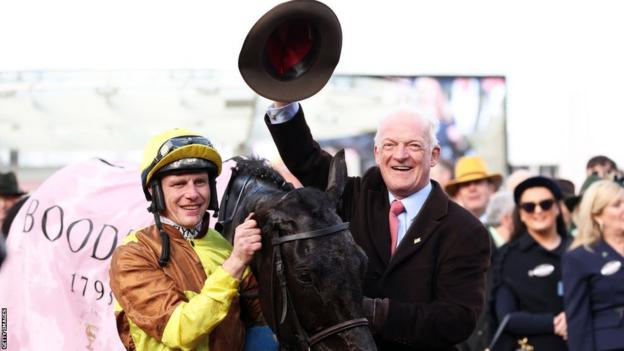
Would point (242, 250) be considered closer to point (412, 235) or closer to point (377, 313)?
point (377, 313)

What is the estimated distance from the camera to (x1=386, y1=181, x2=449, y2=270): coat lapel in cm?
519

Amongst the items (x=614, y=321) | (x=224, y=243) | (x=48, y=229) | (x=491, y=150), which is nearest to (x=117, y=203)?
(x=48, y=229)

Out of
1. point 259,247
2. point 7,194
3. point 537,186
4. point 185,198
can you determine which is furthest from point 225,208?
point 7,194

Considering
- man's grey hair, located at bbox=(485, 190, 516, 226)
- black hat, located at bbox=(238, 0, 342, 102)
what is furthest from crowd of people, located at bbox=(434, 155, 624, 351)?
black hat, located at bbox=(238, 0, 342, 102)

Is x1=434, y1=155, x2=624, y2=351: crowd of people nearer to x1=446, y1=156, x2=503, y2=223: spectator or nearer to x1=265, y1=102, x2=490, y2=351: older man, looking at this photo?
x1=446, y1=156, x2=503, y2=223: spectator

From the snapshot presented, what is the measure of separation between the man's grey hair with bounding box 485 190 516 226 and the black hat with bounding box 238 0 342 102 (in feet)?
18.4

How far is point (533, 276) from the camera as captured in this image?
8914 millimetres

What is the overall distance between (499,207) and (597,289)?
2451 mm

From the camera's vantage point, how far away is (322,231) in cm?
445

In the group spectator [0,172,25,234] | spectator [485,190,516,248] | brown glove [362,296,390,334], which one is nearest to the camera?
brown glove [362,296,390,334]

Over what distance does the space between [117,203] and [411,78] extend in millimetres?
18212

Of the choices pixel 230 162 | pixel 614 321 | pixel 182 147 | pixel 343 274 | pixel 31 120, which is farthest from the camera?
pixel 31 120

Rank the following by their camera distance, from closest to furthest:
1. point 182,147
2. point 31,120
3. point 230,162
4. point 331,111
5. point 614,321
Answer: point 182,147, point 230,162, point 614,321, point 31,120, point 331,111

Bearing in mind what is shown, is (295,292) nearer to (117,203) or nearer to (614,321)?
(117,203)
